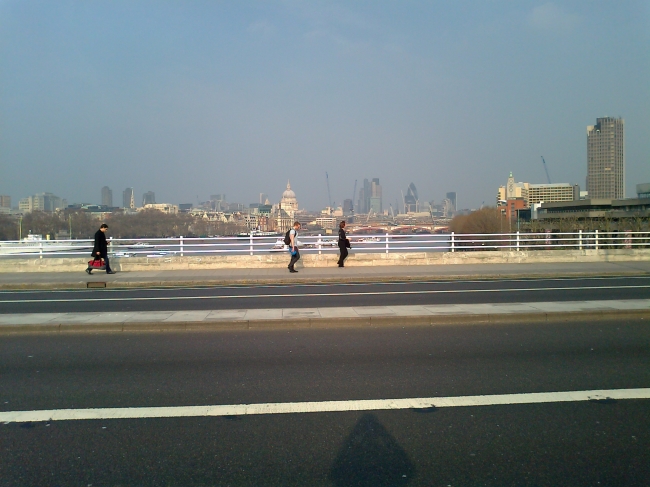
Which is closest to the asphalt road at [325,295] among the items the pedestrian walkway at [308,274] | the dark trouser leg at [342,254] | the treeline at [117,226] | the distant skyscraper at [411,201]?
the pedestrian walkway at [308,274]

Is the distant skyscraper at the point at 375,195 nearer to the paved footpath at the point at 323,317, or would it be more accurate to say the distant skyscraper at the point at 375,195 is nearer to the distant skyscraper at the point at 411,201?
the distant skyscraper at the point at 411,201

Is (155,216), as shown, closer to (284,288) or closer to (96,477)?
(284,288)

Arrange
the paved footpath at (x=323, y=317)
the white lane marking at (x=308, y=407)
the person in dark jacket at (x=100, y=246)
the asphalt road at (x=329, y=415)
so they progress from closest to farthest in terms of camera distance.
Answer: the asphalt road at (x=329, y=415) < the white lane marking at (x=308, y=407) < the paved footpath at (x=323, y=317) < the person in dark jacket at (x=100, y=246)

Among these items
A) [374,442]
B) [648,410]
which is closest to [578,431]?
[648,410]

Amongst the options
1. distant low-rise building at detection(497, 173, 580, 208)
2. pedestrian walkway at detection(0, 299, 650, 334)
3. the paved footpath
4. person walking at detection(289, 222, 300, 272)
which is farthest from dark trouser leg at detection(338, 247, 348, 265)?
distant low-rise building at detection(497, 173, 580, 208)

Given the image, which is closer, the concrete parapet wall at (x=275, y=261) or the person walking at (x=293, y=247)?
the person walking at (x=293, y=247)

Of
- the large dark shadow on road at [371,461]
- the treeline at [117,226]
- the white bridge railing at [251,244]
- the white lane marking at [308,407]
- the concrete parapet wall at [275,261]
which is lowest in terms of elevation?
the large dark shadow on road at [371,461]

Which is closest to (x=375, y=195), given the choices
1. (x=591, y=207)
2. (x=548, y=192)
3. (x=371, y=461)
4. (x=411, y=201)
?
(x=411, y=201)

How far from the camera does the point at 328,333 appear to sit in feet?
30.8

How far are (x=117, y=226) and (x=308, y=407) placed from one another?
21915 mm

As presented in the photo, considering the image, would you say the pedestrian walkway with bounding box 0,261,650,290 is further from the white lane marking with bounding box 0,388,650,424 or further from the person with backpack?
the white lane marking with bounding box 0,388,650,424

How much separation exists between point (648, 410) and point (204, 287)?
14026 mm

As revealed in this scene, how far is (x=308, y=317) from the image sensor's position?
10.1m

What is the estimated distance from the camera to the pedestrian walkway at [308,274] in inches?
716
